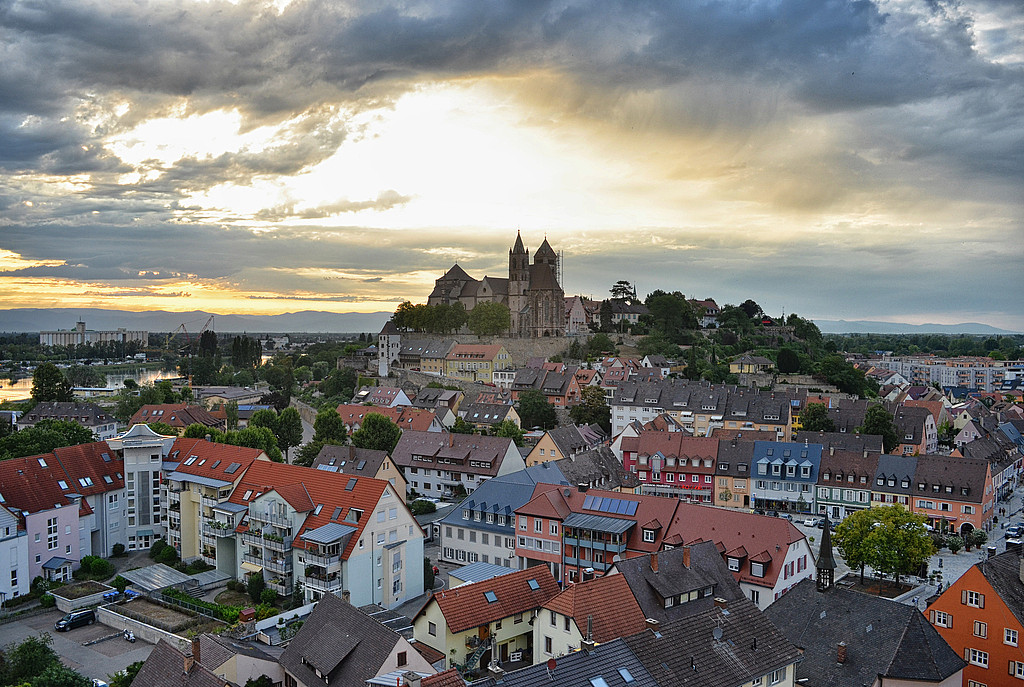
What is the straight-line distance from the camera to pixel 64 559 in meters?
40.6

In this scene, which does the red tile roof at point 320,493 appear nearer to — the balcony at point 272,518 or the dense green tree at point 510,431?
the balcony at point 272,518

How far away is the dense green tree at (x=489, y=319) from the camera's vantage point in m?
119

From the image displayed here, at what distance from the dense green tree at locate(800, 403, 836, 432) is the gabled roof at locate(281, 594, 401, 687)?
185ft

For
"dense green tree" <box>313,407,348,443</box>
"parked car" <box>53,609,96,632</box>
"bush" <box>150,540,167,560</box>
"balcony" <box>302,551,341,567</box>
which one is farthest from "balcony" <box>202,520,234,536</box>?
"dense green tree" <box>313,407,348,443</box>

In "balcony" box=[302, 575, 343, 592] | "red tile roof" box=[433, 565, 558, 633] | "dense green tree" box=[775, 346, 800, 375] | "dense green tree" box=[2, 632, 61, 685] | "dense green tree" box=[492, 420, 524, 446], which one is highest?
"dense green tree" box=[775, 346, 800, 375]

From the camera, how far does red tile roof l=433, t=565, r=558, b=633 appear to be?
88.0ft

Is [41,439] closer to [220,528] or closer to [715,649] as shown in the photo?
[220,528]

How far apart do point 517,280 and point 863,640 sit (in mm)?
111079

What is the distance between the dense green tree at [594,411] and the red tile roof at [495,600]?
1913 inches

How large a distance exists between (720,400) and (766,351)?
1715 inches

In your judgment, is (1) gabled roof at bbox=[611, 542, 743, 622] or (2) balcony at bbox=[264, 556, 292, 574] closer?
(1) gabled roof at bbox=[611, 542, 743, 622]

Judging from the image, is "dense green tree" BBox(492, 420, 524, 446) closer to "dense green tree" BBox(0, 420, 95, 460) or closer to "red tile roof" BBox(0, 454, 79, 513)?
"dense green tree" BBox(0, 420, 95, 460)

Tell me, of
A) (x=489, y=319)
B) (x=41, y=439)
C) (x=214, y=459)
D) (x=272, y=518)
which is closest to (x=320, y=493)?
(x=272, y=518)

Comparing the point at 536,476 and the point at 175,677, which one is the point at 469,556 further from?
the point at 175,677
